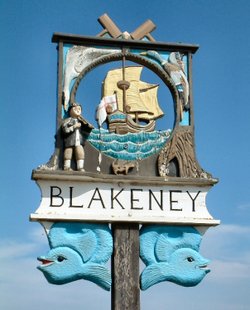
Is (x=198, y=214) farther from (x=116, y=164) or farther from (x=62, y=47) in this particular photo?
(x=62, y=47)

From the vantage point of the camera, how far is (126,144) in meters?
10.0

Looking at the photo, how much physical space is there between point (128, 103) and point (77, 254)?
7.85 feet

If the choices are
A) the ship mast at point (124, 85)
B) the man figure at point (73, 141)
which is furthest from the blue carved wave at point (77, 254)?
the ship mast at point (124, 85)

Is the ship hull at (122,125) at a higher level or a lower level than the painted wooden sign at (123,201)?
higher

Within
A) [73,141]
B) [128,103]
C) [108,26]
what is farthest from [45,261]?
[108,26]

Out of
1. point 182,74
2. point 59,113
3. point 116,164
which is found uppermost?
point 182,74

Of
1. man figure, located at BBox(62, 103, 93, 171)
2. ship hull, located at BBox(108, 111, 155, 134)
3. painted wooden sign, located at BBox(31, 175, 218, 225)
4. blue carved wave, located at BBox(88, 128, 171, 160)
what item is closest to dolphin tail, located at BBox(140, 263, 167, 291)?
painted wooden sign, located at BBox(31, 175, 218, 225)

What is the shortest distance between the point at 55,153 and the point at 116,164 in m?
0.87

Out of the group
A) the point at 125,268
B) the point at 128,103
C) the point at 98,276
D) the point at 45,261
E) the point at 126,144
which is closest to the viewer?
the point at 45,261

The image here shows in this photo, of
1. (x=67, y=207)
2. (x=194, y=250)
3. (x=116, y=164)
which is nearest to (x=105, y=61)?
(x=116, y=164)

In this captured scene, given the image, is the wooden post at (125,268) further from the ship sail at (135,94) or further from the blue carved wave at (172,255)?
the ship sail at (135,94)

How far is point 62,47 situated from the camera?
10195mm

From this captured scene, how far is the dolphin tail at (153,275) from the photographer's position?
374 inches

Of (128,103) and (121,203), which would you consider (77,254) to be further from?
(128,103)
